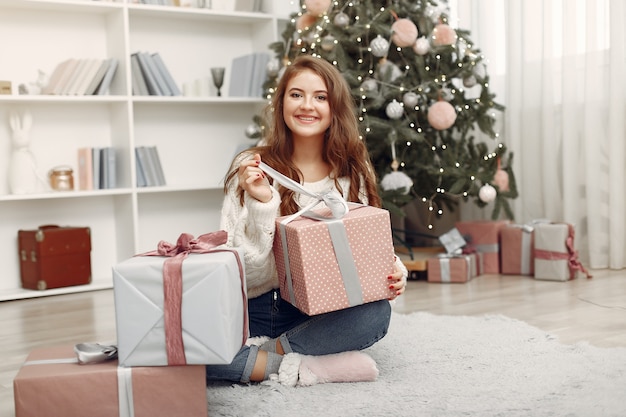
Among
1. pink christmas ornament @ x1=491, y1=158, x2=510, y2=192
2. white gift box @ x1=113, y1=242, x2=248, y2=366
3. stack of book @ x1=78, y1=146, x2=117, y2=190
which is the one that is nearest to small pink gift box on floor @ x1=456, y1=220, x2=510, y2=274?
pink christmas ornament @ x1=491, y1=158, x2=510, y2=192

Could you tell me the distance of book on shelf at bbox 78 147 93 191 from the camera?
3510mm

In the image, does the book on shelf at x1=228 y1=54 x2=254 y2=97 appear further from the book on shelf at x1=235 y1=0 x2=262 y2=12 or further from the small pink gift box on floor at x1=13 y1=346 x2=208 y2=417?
the small pink gift box on floor at x1=13 y1=346 x2=208 y2=417

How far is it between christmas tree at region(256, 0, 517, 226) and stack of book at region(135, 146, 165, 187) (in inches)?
34.3

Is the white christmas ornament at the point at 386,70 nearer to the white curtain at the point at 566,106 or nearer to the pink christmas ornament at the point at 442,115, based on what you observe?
the pink christmas ornament at the point at 442,115

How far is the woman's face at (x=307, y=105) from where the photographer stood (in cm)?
190

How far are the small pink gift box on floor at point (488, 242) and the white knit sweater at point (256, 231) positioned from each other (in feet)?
5.10

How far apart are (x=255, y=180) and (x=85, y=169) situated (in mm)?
2055

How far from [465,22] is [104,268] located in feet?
7.09

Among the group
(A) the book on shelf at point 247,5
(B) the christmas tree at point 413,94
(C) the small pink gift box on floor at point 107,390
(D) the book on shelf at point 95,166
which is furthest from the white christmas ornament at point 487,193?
(C) the small pink gift box on floor at point 107,390

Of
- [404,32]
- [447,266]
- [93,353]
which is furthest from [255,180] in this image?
[404,32]

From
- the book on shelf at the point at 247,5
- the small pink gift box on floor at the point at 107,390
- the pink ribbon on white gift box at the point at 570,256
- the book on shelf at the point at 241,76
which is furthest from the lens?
the book on shelf at the point at 247,5

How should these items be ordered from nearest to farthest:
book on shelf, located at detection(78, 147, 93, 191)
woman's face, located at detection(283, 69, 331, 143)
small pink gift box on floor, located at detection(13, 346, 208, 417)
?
1. small pink gift box on floor, located at detection(13, 346, 208, 417)
2. woman's face, located at detection(283, 69, 331, 143)
3. book on shelf, located at detection(78, 147, 93, 191)

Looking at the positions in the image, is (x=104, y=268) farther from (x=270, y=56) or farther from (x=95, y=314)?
(x=270, y=56)

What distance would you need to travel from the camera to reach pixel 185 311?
4.72ft
